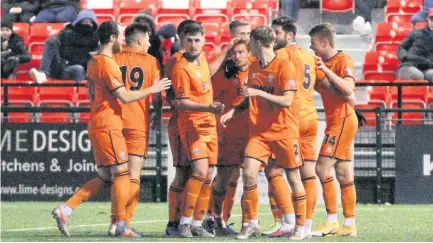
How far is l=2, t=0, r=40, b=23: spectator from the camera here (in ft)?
79.5

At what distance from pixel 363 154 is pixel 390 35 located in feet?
14.8

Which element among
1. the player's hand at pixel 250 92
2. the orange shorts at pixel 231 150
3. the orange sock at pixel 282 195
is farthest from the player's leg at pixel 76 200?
the player's hand at pixel 250 92

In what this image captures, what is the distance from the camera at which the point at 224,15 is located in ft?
77.2

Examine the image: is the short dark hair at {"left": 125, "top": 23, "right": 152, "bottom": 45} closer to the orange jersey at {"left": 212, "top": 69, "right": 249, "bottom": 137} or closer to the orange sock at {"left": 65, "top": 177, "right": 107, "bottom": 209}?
the orange jersey at {"left": 212, "top": 69, "right": 249, "bottom": 137}

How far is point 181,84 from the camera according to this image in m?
12.3

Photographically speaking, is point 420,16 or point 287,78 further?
point 420,16

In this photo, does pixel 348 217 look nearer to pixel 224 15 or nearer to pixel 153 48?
pixel 153 48

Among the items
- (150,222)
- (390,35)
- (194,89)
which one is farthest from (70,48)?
(194,89)

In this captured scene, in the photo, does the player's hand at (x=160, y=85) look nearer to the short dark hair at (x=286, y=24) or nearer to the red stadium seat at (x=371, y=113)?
the short dark hair at (x=286, y=24)

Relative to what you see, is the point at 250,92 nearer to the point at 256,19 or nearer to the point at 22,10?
the point at 256,19

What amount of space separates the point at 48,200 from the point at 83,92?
2832 millimetres

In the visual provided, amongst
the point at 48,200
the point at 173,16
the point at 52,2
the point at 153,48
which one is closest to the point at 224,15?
the point at 173,16

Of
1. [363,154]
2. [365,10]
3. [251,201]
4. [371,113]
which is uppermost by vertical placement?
[365,10]

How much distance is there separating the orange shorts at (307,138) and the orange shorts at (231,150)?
0.63 m
